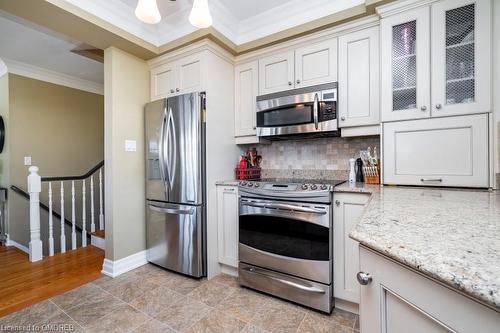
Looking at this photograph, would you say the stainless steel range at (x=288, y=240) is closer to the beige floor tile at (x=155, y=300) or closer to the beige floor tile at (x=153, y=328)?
the beige floor tile at (x=155, y=300)

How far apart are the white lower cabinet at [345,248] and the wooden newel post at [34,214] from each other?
10.5ft

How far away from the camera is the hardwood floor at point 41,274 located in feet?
6.47

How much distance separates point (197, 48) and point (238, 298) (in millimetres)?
2339

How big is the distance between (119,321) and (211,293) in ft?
2.31

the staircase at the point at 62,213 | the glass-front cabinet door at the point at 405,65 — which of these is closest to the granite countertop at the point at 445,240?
the glass-front cabinet door at the point at 405,65

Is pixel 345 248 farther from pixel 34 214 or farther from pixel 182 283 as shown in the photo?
pixel 34 214

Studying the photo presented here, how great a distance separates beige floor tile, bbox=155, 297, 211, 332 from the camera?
1.67m

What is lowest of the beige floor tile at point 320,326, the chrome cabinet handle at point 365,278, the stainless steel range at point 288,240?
the beige floor tile at point 320,326

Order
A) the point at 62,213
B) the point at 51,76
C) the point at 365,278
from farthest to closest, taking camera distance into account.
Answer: the point at 51,76 → the point at 62,213 → the point at 365,278

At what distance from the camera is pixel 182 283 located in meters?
2.25

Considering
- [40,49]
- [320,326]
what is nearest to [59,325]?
[320,326]

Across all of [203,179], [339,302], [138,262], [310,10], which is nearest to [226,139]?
[203,179]

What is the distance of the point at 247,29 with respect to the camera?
246 centimetres

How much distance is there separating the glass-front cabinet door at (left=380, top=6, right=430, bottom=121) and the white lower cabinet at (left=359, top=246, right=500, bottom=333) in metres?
1.46
